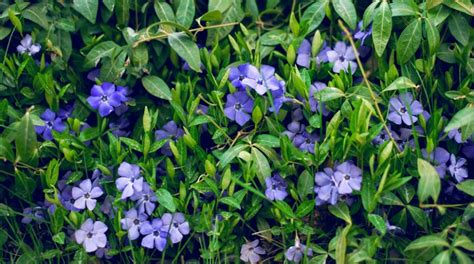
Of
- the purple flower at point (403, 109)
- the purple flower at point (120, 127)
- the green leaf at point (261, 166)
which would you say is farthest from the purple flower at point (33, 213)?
the purple flower at point (403, 109)

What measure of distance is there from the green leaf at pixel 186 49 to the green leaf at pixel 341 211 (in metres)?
0.62

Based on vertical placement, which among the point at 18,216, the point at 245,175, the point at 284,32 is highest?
the point at 284,32

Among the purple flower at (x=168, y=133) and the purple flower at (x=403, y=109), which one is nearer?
the purple flower at (x=403, y=109)

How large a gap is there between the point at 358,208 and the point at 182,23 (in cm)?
84

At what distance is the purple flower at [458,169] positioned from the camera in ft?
8.13

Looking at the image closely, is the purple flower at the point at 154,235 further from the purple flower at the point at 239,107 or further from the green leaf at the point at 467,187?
the green leaf at the point at 467,187

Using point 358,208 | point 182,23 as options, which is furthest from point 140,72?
point 358,208

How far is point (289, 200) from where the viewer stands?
8.38ft

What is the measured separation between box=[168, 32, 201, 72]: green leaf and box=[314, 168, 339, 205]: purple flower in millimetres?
527

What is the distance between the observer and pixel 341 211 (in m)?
2.41

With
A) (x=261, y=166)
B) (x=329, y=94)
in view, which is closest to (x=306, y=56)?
(x=329, y=94)

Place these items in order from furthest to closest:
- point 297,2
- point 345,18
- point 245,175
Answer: point 297,2
point 345,18
point 245,175

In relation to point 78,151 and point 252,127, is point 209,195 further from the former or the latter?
point 78,151

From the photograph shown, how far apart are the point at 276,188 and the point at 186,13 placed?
665 mm
